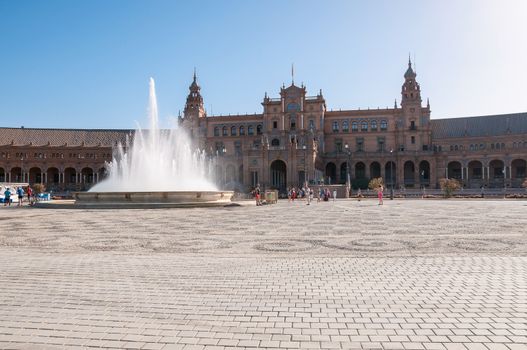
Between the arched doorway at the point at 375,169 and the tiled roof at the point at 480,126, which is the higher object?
the tiled roof at the point at 480,126

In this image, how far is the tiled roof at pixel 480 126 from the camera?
94312 mm

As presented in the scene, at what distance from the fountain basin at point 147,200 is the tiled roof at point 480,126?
263 ft

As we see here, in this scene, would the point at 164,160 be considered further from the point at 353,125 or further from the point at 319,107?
the point at 353,125

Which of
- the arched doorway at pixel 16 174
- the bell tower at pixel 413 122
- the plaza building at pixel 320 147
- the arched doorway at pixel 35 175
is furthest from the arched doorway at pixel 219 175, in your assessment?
the arched doorway at pixel 16 174

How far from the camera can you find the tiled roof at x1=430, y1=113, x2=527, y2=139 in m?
94.3

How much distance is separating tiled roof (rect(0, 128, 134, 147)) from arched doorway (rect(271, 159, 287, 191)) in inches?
1849

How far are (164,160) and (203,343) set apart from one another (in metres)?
39.9

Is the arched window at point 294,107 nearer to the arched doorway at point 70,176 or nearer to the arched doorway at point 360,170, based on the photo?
the arched doorway at point 360,170

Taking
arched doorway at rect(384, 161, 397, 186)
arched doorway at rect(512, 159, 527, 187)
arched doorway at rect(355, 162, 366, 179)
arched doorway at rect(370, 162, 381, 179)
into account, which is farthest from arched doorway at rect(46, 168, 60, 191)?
arched doorway at rect(512, 159, 527, 187)

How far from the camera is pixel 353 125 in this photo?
319 ft

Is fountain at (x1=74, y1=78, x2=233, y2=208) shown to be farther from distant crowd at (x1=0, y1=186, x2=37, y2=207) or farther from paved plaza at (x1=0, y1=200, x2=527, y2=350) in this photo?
paved plaza at (x1=0, y1=200, x2=527, y2=350)

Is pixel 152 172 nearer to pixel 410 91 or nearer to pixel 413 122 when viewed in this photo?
pixel 413 122

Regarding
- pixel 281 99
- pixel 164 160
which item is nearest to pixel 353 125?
pixel 281 99

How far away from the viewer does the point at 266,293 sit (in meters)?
7.66
